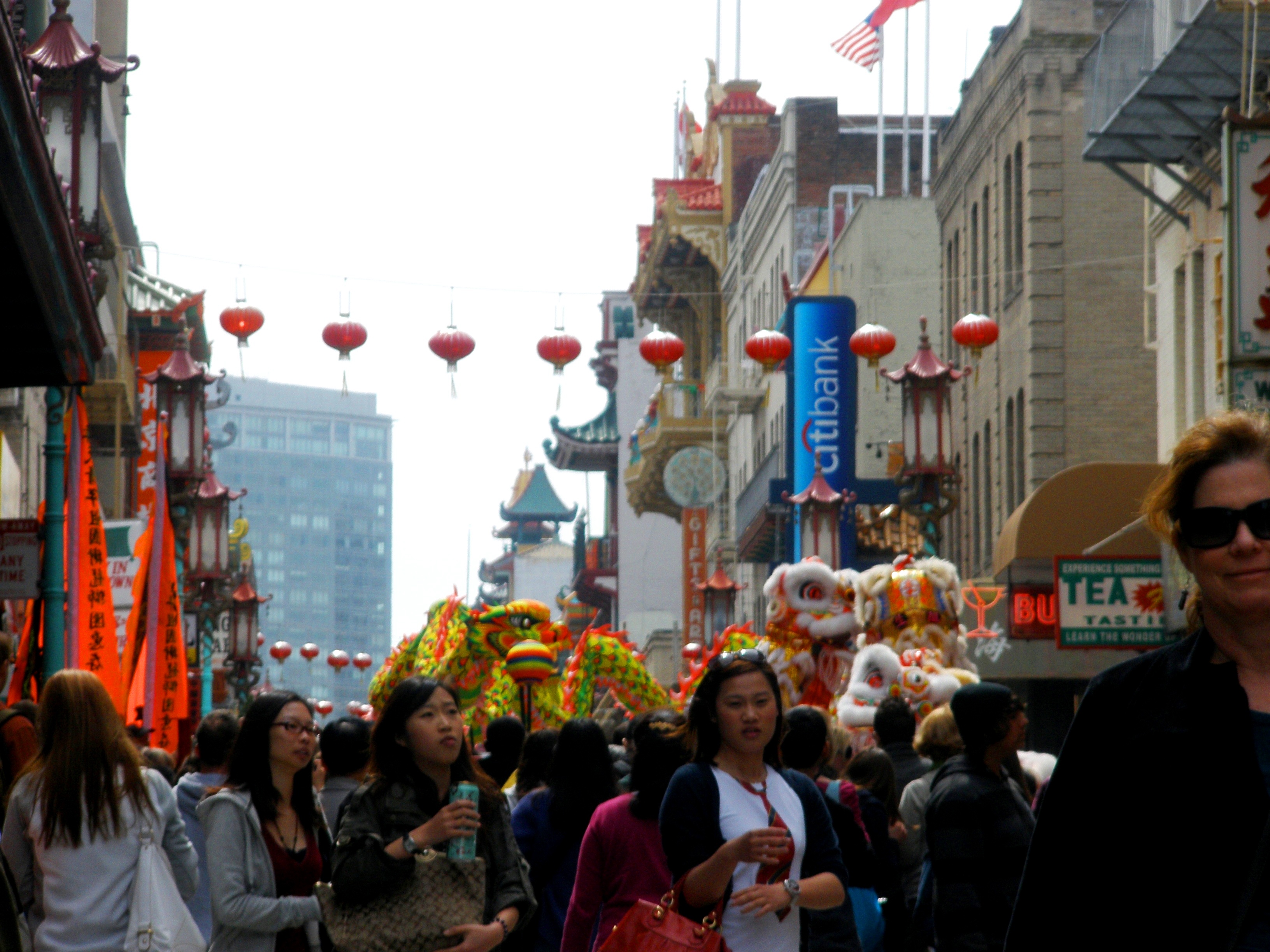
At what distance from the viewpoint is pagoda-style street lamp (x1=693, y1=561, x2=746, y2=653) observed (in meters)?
50.8

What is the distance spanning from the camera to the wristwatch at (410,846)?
5633 mm

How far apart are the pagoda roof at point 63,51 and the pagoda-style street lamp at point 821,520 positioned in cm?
1723

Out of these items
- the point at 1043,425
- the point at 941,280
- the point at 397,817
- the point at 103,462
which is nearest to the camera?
the point at 397,817

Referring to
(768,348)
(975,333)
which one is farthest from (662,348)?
(975,333)

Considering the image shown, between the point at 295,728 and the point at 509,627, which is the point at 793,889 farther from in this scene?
the point at 509,627

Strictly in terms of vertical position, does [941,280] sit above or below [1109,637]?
above

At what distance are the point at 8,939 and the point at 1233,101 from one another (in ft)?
57.0

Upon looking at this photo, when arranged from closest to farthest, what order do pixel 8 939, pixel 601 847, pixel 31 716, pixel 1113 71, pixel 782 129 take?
pixel 8 939, pixel 601 847, pixel 31 716, pixel 1113 71, pixel 782 129

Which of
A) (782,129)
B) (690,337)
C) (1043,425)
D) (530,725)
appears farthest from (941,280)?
(690,337)

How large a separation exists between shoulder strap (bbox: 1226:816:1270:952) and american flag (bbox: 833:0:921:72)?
3325 centimetres

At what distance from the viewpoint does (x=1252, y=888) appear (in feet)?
9.01

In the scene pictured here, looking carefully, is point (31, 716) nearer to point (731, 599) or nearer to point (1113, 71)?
point (1113, 71)

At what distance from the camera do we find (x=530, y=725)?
21.8 metres

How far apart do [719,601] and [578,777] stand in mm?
45913
